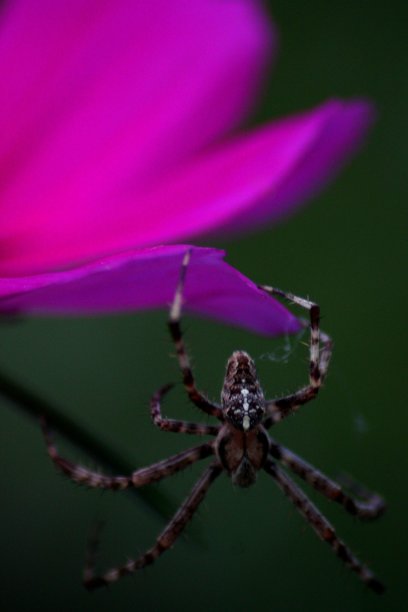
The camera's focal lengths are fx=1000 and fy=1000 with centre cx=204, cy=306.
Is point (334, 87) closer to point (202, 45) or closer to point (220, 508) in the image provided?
point (220, 508)

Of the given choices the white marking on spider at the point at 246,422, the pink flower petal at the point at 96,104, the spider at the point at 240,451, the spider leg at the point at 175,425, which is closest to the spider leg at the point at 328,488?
the spider at the point at 240,451

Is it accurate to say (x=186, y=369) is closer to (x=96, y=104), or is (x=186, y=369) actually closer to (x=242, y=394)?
(x=242, y=394)

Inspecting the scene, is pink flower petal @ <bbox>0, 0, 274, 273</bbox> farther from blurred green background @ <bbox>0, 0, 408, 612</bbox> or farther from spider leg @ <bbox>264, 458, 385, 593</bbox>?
blurred green background @ <bbox>0, 0, 408, 612</bbox>

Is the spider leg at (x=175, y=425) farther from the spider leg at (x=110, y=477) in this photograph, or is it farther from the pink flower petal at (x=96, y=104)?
the pink flower petal at (x=96, y=104)

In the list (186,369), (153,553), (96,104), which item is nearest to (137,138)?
(96,104)

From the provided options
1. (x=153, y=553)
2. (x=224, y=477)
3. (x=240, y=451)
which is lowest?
(x=224, y=477)
